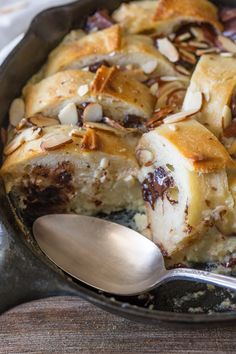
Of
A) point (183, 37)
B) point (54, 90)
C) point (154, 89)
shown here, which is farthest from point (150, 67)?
point (54, 90)

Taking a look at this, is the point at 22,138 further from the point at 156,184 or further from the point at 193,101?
the point at 193,101

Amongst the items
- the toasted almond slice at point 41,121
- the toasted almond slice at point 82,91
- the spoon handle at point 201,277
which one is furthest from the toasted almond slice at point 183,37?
the spoon handle at point 201,277

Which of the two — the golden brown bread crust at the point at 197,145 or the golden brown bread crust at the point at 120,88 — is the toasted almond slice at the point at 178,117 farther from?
the golden brown bread crust at the point at 120,88

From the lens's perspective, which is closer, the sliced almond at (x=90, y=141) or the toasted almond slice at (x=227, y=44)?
the sliced almond at (x=90, y=141)

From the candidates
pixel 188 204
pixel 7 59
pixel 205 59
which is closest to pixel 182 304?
pixel 188 204

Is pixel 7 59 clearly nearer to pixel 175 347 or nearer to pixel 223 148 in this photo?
pixel 223 148
